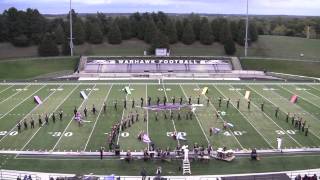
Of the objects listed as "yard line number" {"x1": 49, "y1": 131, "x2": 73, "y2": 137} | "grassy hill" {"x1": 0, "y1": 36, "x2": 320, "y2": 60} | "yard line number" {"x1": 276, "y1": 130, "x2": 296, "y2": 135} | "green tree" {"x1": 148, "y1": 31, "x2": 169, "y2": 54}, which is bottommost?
"yard line number" {"x1": 276, "y1": 130, "x2": 296, "y2": 135}

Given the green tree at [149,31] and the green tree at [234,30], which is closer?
the green tree at [149,31]

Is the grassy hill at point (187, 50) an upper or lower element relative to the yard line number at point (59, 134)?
upper

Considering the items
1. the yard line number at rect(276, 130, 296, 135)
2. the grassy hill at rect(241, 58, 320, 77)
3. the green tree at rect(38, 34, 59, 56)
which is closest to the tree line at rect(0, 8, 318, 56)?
the green tree at rect(38, 34, 59, 56)

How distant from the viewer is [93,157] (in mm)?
25547

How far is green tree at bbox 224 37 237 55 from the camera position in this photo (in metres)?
71.9

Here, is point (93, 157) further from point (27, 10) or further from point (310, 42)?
point (310, 42)

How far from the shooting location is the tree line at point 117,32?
72250 millimetres

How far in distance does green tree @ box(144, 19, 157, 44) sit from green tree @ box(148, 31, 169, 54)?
67.0 inches

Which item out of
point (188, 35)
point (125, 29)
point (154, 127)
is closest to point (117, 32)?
point (125, 29)

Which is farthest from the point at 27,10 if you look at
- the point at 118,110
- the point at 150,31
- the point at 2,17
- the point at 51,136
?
the point at 51,136

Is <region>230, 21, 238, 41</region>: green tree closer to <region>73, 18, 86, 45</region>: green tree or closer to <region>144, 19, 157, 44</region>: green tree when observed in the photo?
<region>144, 19, 157, 44</region>: green tree

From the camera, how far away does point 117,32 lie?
7631 cm

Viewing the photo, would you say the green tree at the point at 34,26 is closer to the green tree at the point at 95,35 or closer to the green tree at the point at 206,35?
the green tree at the point at 95,35

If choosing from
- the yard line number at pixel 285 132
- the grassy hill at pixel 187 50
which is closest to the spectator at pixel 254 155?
the yard line number at pixel 285 132
